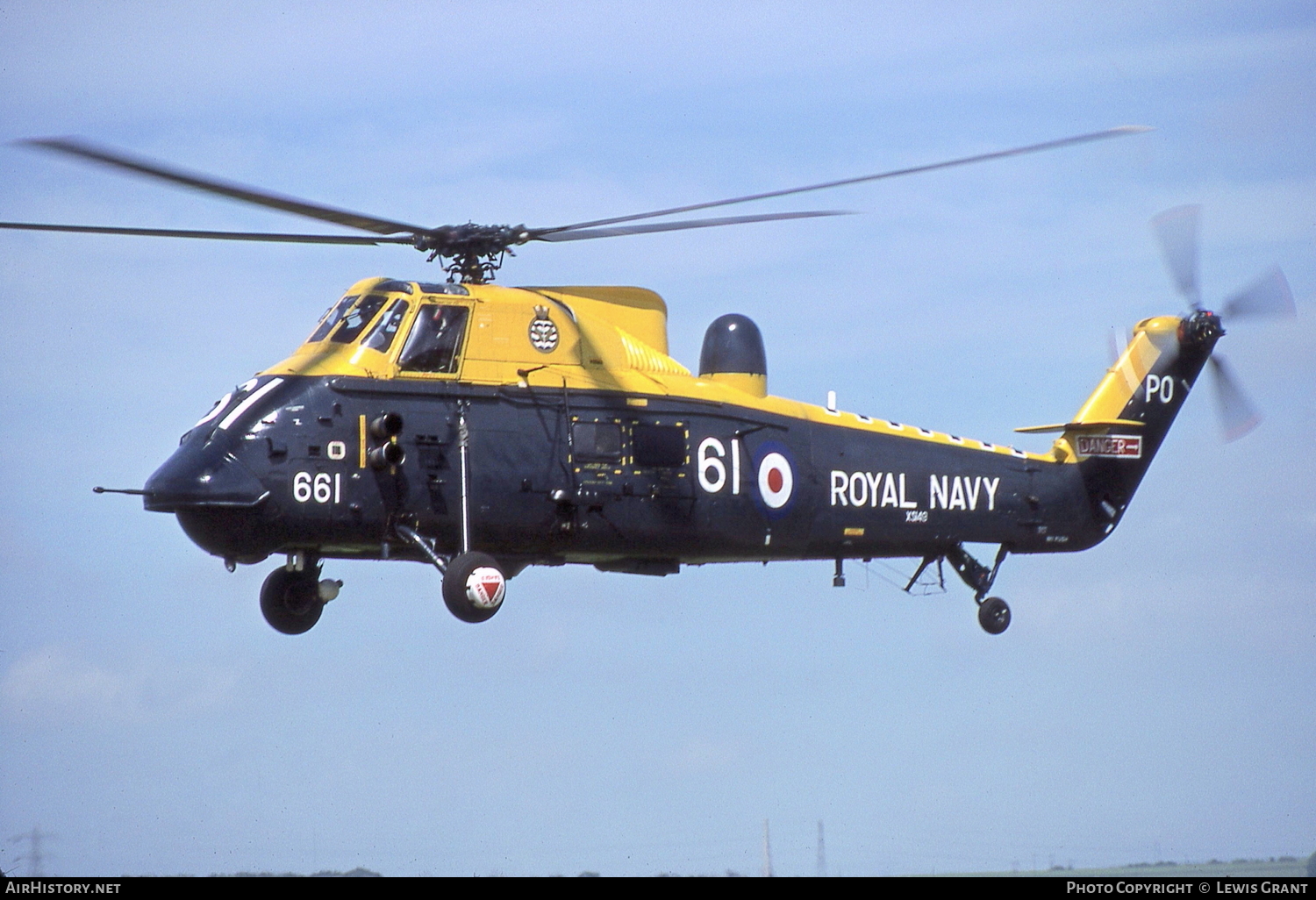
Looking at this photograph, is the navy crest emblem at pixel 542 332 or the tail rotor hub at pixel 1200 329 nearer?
the navy crest emblem at pixel 542 332

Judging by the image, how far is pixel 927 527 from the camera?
1079 inches

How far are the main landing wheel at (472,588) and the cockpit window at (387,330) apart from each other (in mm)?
2783

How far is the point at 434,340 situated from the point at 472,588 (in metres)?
3.18

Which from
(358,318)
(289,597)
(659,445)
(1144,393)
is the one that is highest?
(358,318)

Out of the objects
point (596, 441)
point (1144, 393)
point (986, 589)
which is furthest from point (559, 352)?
point (1144, 393)

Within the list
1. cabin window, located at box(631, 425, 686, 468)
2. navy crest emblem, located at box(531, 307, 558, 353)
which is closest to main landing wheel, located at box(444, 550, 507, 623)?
cabin window, located at box(631, 425, 686, 468)

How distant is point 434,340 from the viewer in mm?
23328

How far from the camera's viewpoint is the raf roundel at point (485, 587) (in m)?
22.3

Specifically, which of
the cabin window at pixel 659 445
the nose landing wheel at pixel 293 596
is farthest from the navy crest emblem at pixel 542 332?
the nose landing wheel at pixel 293 596

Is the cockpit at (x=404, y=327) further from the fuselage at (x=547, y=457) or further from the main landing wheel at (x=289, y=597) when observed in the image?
the main landing wheel at (x=289, y=597)

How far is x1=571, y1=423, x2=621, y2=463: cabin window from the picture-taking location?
78.9 feet

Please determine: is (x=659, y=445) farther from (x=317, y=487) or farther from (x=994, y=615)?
(x=994, y=615)
